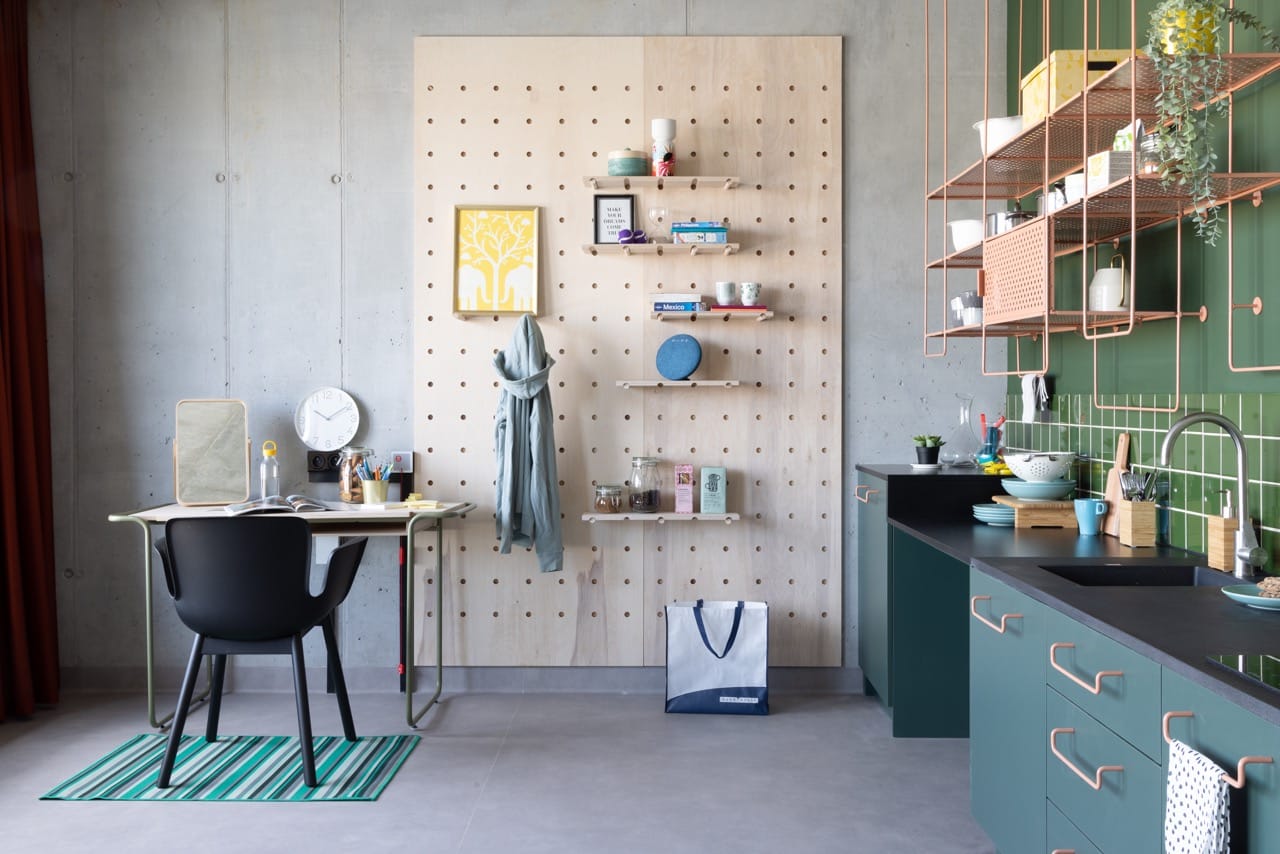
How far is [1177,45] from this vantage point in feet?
7.36

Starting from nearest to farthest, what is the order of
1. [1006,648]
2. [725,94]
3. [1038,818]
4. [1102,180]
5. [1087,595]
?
[1087,595], [1038,818], [1006,648], [1102,180], [725,94]

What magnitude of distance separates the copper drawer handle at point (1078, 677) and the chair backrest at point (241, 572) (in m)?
2.14

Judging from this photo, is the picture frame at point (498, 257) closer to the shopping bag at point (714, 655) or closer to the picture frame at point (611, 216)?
the picture frame at point (611, 216)

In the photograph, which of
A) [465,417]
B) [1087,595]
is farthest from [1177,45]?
[465,417]

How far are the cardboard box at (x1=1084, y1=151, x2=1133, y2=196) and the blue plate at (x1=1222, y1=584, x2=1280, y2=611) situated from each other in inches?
39.8

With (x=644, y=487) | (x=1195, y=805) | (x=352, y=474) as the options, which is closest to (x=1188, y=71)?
(x=1195, y=805)

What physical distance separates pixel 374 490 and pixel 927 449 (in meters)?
2.15

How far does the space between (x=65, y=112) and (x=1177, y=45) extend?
411cm

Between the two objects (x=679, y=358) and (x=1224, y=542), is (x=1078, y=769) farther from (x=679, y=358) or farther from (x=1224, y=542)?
(x=679, y=358)

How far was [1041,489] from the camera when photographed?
3.17 meters

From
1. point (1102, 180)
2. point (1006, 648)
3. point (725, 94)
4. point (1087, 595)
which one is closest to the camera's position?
point (1087, 595)

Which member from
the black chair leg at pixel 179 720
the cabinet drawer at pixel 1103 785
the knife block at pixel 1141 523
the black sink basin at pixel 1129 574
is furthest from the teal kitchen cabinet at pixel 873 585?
the black chair leg at pixel 179 720

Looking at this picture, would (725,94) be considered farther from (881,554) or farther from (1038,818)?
(1038,818)

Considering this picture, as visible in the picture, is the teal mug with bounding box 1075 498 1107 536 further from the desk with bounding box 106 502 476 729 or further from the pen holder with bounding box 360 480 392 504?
the pen holder with bounding box 360 480 392 504
